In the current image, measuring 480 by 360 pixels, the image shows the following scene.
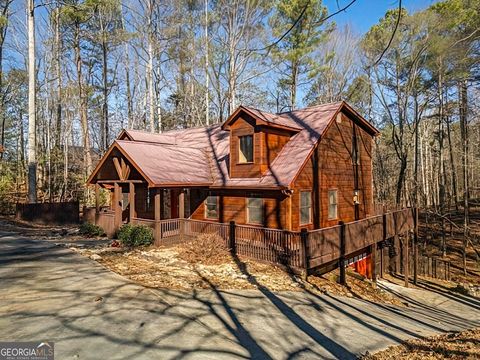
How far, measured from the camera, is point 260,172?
46.6 ft

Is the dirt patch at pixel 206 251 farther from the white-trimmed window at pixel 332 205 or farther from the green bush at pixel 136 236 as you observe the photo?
the white-trimmed window at pixel 332 205

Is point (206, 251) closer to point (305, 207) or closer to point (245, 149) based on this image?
point (305, 207)

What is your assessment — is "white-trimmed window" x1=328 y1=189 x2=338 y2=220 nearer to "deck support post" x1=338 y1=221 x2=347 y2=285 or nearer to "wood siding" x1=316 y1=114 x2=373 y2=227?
"wood siding" x1=316 y1=114 x2=373 y2=227

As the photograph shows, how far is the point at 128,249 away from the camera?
13234 mm

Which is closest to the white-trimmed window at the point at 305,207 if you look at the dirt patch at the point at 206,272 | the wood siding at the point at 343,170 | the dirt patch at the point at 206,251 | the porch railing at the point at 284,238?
the wood siding at the point at 343,170

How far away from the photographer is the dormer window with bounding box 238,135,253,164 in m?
15.0

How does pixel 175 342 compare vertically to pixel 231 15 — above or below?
below

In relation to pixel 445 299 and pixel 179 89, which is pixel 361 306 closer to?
pixel 445 299

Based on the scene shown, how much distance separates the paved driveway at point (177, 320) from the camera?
5.78 meters

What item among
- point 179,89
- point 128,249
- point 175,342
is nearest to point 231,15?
point 179,89

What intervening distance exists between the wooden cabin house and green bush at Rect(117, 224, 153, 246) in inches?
33.1

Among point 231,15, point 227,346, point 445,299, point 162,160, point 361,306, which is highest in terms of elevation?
Answer: point 231,15

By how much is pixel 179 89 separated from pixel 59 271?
2800cm

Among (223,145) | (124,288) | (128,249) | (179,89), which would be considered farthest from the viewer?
(179,89)
